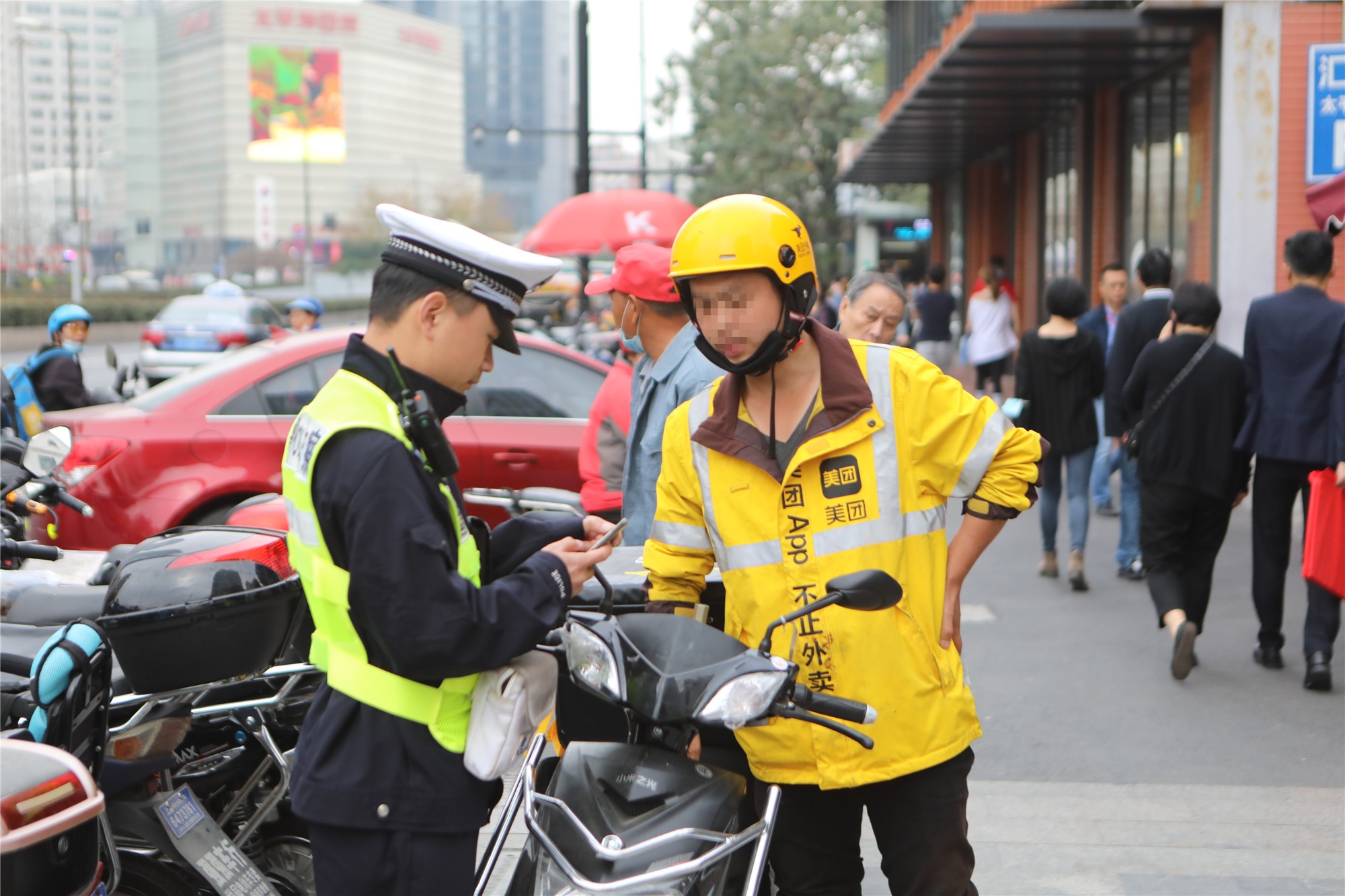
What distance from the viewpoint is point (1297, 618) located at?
25.0 ft

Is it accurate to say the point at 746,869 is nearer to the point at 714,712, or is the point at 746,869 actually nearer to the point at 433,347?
the point at 714,712

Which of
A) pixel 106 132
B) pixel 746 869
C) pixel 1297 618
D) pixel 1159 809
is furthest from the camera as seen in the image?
pixel 106 132

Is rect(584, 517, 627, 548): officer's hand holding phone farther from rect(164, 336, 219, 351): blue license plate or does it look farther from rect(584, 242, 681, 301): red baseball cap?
rect(164, 336, 219, 351): blue license plate

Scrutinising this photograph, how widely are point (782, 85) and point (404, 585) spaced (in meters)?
47.6

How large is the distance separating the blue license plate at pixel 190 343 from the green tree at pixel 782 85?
26.4 metres

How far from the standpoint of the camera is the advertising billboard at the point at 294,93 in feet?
430

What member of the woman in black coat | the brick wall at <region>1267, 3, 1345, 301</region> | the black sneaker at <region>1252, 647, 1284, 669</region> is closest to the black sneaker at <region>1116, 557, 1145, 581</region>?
the woman in black coat

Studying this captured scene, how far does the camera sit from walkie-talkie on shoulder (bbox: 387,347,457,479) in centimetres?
227

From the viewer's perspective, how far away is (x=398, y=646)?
221cm

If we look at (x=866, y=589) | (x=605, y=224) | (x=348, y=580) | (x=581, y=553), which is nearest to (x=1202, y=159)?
(x=605, y=224)

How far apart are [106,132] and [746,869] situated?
148m

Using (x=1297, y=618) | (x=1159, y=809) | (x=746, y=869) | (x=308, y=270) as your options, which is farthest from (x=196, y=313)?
(x=308, y=270)

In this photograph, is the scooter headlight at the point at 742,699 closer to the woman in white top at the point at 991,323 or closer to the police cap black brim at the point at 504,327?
the police cap black brim at the point at 504,327

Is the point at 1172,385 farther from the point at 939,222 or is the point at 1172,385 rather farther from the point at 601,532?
the point at 939,222
